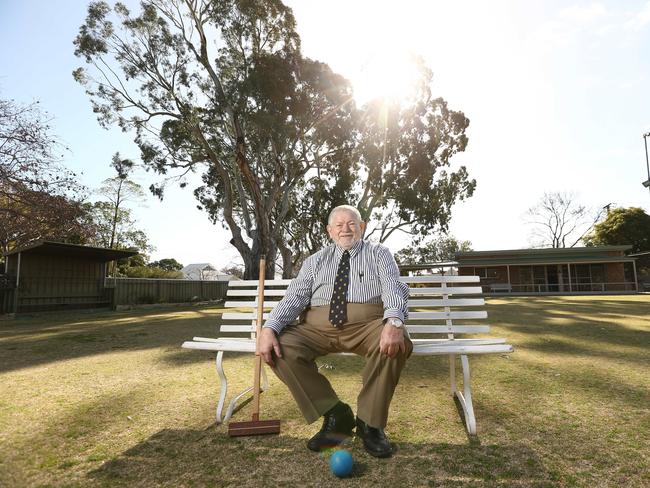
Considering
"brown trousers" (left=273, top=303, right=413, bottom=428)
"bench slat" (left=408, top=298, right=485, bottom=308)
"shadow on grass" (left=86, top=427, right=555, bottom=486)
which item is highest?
"bench slat" (left=408, top=298, right=485, bottom=308)

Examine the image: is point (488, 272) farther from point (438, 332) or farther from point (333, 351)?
point (333, 351)

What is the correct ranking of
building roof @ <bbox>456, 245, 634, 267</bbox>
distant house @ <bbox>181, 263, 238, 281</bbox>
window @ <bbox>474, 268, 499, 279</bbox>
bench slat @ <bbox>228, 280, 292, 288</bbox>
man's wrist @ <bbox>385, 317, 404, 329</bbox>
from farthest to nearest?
1. distant house @ <bbox>181, 263, 238, 281</bbox>
2. window @ <bbox>474, 268, 499, 279</bbox>
3. building roof @ <bbox>456, 245, 634, 267</bbox>
4. bench slat @ <bbox>228, 280, 292, 288</bbox>
5. man's wrist @ <bbox>385, 317, 404, 329</bbox>

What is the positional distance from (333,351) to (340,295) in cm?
37

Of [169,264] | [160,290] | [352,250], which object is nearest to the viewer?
[352,250]

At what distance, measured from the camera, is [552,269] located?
28.7 meters

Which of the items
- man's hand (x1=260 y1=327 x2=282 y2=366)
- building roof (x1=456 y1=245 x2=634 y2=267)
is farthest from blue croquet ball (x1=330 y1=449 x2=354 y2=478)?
building roof (x1=456 y1=245 x2=634 y2=267)

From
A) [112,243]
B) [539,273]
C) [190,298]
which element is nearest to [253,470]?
[190,298]

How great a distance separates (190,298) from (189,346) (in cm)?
1982

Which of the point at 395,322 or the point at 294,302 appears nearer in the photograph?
the point at 395,322

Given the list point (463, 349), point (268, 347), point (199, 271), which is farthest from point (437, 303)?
point (199, 271)

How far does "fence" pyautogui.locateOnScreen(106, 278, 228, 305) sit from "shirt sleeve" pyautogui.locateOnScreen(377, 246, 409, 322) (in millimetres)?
16012

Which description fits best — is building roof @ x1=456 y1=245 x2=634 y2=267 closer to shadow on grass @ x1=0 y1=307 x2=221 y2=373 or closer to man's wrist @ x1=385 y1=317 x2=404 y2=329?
shadow on grass @ x1=0 y1=307 x2=221 y2=373

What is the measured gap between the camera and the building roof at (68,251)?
12.2m

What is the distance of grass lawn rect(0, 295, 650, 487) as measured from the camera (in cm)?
193
